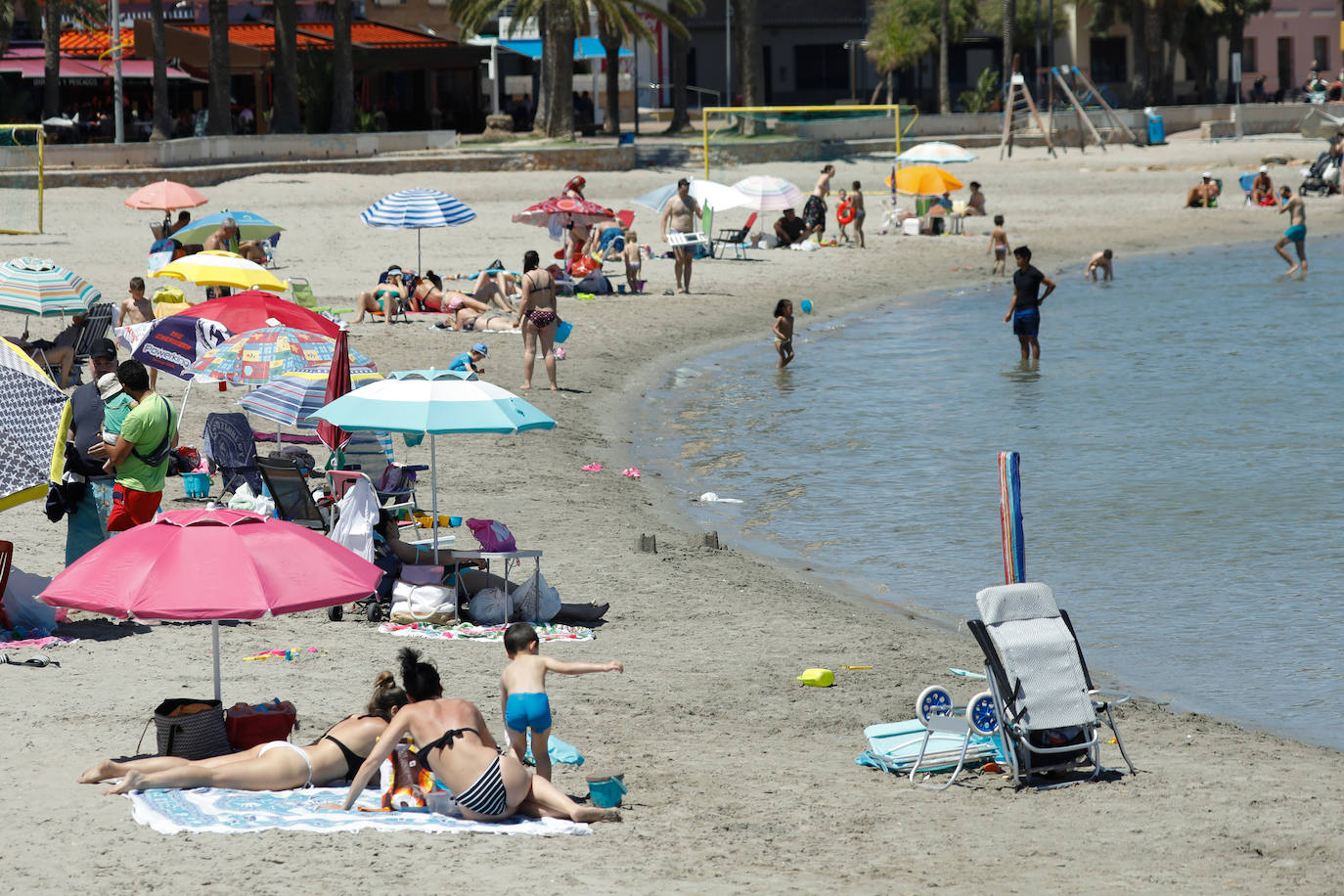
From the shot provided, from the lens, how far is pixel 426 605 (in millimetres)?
10289

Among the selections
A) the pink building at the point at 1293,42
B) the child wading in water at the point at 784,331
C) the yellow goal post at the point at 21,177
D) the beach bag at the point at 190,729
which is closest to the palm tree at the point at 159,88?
the yellow goal post at the point at 21,177

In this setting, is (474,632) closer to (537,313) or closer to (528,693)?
(528,693)

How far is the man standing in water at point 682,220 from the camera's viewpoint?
25.7 meters

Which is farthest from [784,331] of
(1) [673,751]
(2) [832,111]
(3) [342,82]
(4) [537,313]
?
(2) [832,111]

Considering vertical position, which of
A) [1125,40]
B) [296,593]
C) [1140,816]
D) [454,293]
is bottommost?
[1140,816]

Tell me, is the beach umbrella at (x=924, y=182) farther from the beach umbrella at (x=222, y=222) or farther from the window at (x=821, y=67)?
the window at (x=821, y=67)

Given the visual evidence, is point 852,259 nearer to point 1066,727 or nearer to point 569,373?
point 569,373

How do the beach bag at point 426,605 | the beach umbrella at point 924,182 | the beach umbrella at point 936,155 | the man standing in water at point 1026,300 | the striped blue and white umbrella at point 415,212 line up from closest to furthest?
1. the beach bag at point 426,605
2. the man standing in water at point 1026,300
3. the striped blue and white umbrella at point 415,212
4. the beach umbrella at point 924,182
5. the beach umbrella at point 936,155

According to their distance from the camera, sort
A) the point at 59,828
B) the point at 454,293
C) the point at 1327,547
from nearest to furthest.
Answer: the point at 59,828
the point at 1327,547
the point at 454,293

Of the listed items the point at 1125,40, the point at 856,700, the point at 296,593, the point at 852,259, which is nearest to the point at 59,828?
the point at 296,593

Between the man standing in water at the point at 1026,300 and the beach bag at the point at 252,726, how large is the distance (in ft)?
45.0

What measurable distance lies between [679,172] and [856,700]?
3096 cm

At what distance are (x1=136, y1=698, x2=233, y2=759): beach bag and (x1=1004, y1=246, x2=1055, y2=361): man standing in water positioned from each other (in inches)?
551

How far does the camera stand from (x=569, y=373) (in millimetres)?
20438
